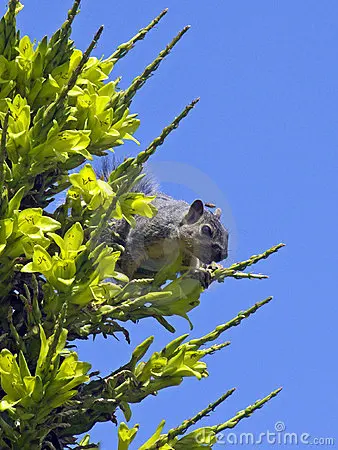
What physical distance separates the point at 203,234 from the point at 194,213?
148 mm

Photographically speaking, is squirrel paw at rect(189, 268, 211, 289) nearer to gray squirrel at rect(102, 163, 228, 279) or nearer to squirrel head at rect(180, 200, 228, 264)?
gray squirrel at rect(102, 163, 228, 279)

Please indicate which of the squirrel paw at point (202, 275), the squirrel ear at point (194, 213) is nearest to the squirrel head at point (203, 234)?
the squirrel ear at point (194, 213)

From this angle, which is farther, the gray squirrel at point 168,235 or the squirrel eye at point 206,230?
the squirrel eye at point 206,230

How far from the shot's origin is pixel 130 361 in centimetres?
459

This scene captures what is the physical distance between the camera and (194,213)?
5.89 metres

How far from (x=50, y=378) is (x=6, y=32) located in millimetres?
1670

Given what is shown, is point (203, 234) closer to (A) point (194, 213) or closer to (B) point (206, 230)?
(B) point (206, 230)

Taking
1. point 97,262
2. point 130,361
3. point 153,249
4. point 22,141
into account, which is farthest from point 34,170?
point 153,249

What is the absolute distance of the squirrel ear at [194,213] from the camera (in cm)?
588

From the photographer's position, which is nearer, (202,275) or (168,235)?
(202,275)

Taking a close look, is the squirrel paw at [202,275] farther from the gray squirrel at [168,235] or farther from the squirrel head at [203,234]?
the squirrel head at [203,234]

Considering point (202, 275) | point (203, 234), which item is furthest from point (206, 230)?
point (202, 275)

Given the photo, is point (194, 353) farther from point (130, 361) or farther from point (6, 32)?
point (6, 32)

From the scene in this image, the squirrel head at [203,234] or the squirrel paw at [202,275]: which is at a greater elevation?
the squirrel head at [203,234]
